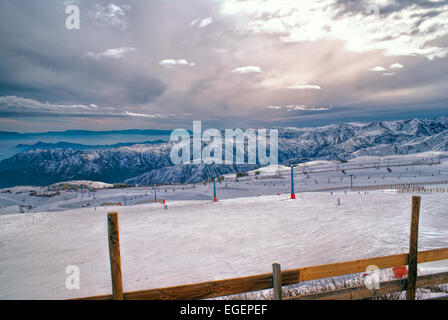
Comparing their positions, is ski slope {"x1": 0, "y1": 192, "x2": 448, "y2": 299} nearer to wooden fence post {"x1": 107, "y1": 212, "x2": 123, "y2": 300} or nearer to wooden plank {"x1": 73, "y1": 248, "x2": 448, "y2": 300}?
wooden plank {"x1": 73, "y1": 248, "x2": 448, "y2": 300}

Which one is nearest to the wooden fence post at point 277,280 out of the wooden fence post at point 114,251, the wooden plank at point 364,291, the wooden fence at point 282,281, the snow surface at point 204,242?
the wooden fence at point 282,281

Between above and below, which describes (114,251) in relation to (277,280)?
above

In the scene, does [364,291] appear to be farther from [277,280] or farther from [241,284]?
[241,284]

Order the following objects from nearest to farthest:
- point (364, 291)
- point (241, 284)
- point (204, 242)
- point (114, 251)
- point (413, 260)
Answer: point (114, 251), point (241, 284), point (364, 291), point (413, 260), point (204, 242)

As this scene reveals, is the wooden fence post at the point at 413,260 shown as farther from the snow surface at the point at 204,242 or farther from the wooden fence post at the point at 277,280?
the snow surface at the point at 204,242

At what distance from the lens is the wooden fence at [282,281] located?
4121mm

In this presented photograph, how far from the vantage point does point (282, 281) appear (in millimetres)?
4504

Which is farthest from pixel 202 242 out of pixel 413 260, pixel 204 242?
pixel 413 260

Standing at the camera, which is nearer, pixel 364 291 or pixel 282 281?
pixel 282 281

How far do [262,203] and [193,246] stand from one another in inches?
652

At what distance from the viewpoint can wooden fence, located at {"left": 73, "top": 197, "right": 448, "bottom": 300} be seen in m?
4.12
